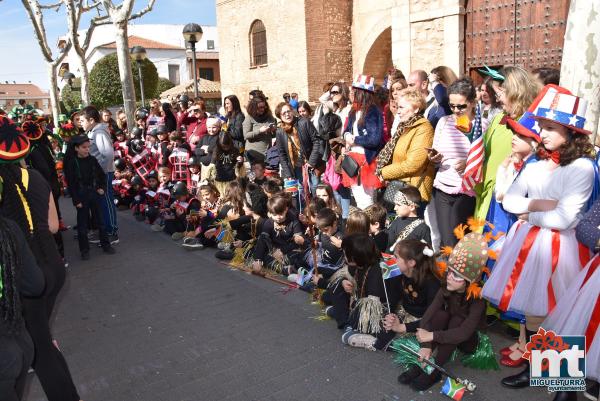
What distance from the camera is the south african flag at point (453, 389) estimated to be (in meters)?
3.14

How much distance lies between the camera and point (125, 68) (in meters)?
15.0

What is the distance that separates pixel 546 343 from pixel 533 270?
17.2 inches

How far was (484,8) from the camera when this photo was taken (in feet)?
30.2

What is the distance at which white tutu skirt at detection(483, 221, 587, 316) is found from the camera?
120 inches

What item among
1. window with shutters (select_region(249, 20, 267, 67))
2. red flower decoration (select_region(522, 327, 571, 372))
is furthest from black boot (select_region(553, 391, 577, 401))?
window with shutters (select_region(249, 20, 267, 67))

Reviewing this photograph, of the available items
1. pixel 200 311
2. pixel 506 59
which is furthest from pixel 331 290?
pixel 506 59

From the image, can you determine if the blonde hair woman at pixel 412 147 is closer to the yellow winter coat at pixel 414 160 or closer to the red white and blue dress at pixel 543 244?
the yellow winter coat at pixel 414 160

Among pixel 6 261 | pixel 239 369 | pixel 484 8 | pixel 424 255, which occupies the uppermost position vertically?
pixel 484 8

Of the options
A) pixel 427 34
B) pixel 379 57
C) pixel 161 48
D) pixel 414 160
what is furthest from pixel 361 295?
pixel 161 48

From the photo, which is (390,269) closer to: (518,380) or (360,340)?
(360,340)

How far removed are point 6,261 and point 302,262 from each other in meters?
3.43

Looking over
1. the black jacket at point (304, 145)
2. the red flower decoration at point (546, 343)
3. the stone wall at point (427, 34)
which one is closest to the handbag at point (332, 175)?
the black jacket at point (304, 145)

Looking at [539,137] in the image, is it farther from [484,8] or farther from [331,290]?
[484,8]

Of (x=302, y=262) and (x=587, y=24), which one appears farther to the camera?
(x=302, y=262)
